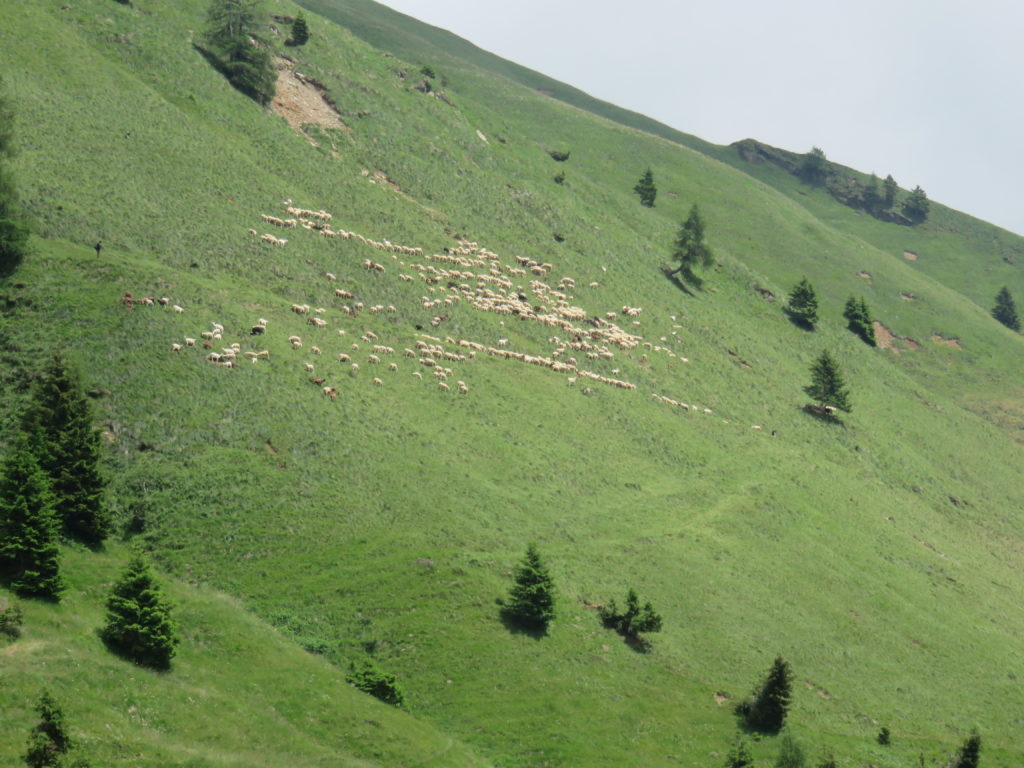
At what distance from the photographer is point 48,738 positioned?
89.1 feet

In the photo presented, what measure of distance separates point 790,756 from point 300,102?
337 ft

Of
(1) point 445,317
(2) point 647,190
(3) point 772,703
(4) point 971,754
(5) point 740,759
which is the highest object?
(2) point 647,190

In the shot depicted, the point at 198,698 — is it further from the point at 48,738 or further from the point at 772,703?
the point at 772,703

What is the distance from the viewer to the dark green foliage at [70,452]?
42500 millimetres

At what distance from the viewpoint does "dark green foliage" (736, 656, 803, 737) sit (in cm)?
4675

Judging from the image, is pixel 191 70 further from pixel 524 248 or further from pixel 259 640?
pixel 259 640

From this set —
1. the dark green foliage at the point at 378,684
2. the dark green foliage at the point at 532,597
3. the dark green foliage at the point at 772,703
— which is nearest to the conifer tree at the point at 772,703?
the dark green foliage at the point at 772,703

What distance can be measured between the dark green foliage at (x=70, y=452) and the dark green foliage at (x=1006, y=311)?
186m

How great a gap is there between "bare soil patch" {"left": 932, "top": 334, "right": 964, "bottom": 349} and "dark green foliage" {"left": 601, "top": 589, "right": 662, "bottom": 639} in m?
121

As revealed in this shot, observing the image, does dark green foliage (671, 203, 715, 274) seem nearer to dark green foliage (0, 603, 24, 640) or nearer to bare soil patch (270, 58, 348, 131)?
bare soil patch (270, 58, 348, 131)

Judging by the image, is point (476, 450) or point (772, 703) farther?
point (476, 450)

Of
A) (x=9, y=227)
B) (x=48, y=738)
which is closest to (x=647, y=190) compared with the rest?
(x=9, y=227)

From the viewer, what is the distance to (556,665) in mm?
46781

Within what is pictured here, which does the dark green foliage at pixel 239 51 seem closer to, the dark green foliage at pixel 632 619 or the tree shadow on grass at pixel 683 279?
the tree shadow on grass at pixel 683 279
